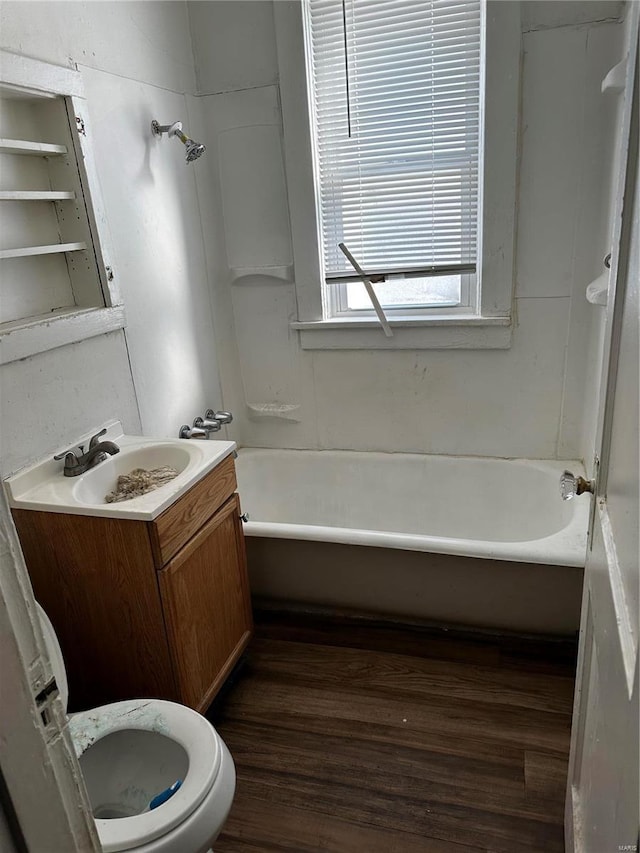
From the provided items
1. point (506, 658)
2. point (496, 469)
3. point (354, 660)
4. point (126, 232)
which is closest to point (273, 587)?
point (354, 660)

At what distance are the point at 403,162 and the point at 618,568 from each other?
204cm

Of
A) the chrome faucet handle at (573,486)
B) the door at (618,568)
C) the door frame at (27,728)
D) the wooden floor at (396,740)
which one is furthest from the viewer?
the wooden floor at (396,740)

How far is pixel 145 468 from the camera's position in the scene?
1.97m

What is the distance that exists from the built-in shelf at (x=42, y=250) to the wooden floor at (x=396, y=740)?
1493 mm

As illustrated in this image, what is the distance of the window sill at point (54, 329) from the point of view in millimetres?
1616

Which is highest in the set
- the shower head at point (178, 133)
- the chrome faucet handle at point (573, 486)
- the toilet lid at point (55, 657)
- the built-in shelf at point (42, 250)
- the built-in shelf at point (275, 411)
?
the shower head at point (178, 133)

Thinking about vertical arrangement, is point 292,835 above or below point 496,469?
below

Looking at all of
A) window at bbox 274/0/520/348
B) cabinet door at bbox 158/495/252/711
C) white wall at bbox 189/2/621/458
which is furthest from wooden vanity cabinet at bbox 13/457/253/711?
window at bbox 274/0/520/348

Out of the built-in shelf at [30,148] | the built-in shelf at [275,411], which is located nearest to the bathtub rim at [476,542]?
the built-in shelf at [275,411]

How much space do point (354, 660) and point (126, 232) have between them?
5.62 feet

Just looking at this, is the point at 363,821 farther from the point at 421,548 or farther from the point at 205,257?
the point at 205,257

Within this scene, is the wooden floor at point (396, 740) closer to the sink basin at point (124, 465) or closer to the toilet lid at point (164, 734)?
the toilet lid at point (164, 734)

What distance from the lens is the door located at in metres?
0.77

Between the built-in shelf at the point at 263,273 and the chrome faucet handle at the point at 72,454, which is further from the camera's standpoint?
the built-in shelf at the point at 263,273
